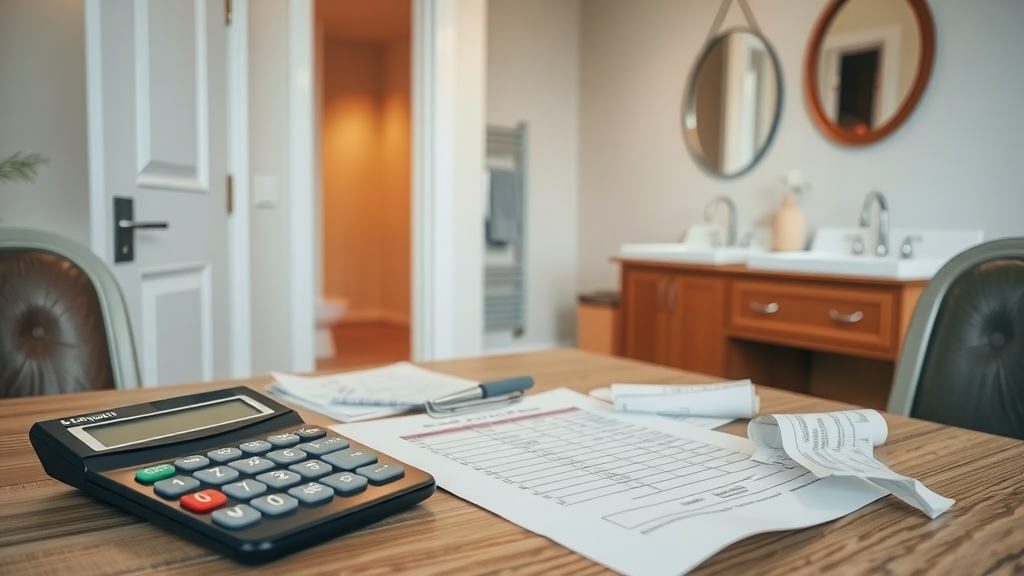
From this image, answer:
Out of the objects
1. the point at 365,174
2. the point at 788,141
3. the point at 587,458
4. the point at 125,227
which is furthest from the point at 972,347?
the point at 365,174

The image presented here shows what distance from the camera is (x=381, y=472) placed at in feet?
1.62

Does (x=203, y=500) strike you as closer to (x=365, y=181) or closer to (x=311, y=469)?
(x=311, y=469)

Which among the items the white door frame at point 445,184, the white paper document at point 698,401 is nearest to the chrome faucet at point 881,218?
the white door frame at point 445,184

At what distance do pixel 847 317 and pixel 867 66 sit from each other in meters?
1.17

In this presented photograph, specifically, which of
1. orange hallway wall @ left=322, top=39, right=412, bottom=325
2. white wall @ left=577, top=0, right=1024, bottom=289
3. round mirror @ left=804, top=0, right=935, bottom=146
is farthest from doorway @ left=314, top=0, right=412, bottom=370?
round mirror @ left=804, top=0, right=935, bottom=146

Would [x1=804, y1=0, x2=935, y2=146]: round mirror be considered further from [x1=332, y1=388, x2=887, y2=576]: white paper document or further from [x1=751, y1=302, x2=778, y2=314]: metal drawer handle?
[x1=332, y1=388, x2=887, y2=576]: white paper document

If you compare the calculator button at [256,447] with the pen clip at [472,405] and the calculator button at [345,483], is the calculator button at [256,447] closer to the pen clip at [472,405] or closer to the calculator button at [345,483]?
the calculator button at [345,483]

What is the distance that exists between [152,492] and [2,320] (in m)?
0.69

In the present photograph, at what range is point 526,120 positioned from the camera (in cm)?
447

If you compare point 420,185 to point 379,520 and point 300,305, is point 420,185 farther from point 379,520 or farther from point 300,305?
point 379,520

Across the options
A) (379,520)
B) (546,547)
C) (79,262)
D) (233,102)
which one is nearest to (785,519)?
(546,547)

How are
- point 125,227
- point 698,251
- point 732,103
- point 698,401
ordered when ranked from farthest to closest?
point 732,103 → point 698,251 → point 125,227 → point 698,401

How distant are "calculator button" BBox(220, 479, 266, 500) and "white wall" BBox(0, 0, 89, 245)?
164cm

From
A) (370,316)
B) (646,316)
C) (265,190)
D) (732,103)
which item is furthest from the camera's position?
(370,316)
